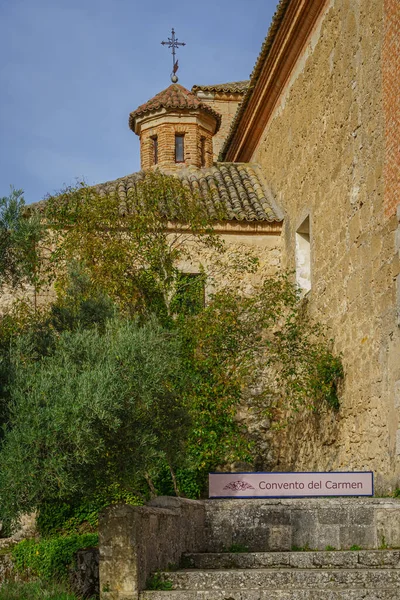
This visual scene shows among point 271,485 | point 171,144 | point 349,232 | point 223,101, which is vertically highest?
point 223,101

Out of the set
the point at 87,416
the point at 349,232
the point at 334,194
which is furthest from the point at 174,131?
the point at 87,416

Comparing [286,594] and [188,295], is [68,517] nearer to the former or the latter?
[188,295]

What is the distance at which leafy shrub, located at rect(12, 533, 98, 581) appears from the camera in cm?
967

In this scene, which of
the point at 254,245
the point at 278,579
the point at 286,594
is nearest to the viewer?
the point at 286,594

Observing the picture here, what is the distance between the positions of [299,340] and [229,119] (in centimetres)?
1772

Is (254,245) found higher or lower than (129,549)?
higher

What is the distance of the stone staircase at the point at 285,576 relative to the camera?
6.69 meters

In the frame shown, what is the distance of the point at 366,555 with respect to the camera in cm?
762

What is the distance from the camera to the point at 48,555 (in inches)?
401

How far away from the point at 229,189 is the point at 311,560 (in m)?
12.3

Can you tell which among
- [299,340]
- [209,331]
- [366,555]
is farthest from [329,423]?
[366,555]

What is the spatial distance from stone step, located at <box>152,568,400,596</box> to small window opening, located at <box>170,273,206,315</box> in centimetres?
760

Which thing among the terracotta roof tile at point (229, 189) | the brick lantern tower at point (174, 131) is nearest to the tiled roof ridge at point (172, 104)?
the brick lantern tower at point (174, 131)

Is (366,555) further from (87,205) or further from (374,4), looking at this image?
(87,205)
